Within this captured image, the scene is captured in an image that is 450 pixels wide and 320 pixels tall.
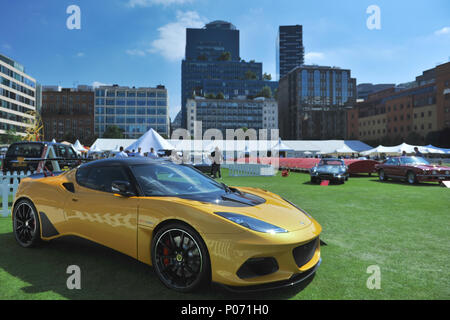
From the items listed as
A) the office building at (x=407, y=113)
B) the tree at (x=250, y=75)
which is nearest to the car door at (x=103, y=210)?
the office building at (x=407, y=113)

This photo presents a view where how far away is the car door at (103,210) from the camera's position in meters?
3.32

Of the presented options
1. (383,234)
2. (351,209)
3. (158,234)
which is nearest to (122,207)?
(158,234)

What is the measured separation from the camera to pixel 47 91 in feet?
407

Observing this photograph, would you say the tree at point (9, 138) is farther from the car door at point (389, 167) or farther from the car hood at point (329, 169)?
the car door at point (389, 167)

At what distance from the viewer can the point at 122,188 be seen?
337 cm

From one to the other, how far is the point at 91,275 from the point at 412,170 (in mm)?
15289

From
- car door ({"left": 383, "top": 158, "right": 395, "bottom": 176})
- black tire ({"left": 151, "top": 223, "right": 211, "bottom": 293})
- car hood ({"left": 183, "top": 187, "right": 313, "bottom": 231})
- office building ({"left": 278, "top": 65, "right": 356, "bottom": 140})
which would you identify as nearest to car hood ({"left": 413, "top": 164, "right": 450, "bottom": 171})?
car door ({"left": 383, "top": 158, "right": 395, "bottom": 176})

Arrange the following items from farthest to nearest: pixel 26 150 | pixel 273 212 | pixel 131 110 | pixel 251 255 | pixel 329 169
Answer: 1. pixel 131 110
2. pixel 329 169
3. pixel 26 150
4. pixel 273 212
5. pixel 251 255

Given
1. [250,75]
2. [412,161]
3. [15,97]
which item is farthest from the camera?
[250,75]

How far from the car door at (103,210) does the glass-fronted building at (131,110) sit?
119 metres

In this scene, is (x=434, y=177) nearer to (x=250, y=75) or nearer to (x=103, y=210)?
(x=103, y=210)

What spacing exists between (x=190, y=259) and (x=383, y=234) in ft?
12.4

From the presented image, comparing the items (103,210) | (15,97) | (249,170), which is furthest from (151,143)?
(15,97)
